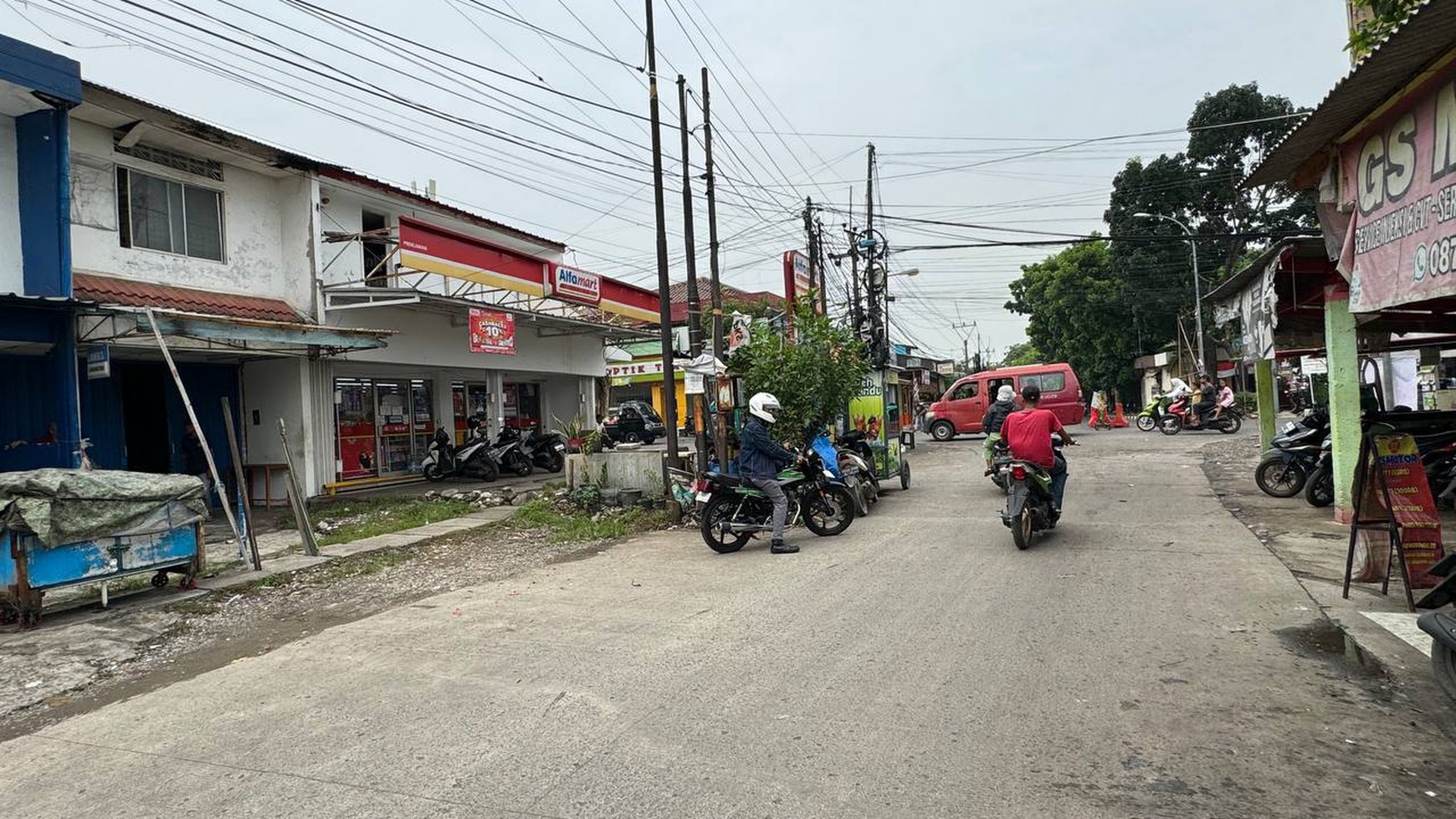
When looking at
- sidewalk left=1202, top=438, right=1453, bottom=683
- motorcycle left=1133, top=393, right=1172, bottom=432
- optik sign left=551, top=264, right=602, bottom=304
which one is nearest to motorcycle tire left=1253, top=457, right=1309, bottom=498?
sidewalk left=1202, top=438, right=1453, bottom=683

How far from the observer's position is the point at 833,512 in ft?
31.9

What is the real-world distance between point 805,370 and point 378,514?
6.99m

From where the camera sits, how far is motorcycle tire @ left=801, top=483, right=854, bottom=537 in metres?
9.51

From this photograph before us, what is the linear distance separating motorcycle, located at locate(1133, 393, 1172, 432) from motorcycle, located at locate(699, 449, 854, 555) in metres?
18.2

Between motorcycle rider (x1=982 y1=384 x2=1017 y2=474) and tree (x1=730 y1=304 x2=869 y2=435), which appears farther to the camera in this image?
motorcycle rider (x1=982 y1=384 x2=1017 y2=474)

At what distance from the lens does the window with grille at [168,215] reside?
11.3 meters

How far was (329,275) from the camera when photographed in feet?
46.7

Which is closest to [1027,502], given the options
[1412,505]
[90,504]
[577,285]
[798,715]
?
[1412,505]

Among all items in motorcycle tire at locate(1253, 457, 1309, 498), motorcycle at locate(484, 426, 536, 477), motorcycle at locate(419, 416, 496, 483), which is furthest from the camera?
motorcycle at locate(484, 426, 536, 477)

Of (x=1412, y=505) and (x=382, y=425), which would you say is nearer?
(x=1412, y=505)

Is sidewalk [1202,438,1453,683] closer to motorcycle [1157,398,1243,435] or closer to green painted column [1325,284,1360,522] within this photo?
green painted column [1325,284,1360,522]

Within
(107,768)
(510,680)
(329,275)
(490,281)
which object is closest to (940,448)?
(490,281)

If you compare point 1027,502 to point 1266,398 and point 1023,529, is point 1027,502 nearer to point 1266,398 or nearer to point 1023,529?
point 1023,529

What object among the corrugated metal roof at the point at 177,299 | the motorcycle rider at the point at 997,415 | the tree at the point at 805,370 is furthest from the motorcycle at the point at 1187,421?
the corrugated metal roof at the point at 177,299
